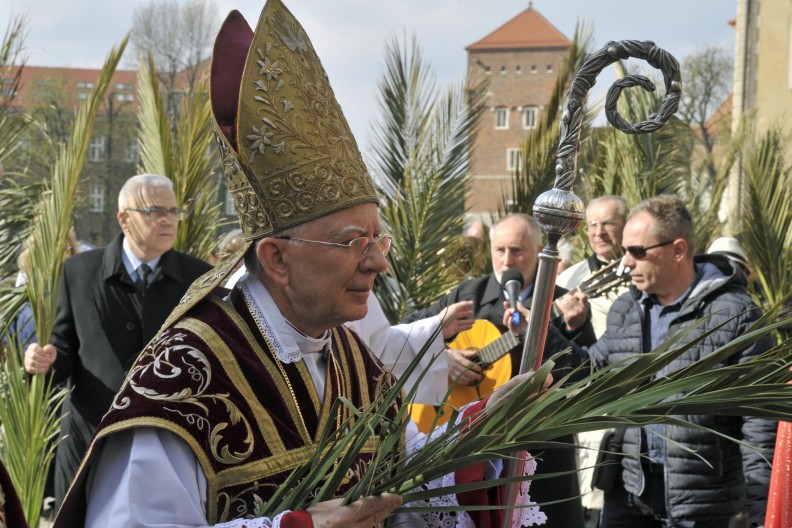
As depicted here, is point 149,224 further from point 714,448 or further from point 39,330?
point 714,448

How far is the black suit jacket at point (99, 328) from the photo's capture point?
5.10 meters

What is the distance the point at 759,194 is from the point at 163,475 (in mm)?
5869

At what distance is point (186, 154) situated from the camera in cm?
769

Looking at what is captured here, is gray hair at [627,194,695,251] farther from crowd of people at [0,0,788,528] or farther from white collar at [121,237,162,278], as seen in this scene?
white collar at [121,237,162,278]

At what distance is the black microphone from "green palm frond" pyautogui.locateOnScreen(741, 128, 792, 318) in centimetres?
261

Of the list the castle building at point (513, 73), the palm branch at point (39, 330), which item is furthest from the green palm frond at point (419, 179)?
the castle building at point (513, 73)

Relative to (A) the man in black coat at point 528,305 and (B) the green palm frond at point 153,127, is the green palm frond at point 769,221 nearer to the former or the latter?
(A) the man in black coat at point 528,305

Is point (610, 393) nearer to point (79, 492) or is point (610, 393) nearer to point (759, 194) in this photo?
point (79, 492)

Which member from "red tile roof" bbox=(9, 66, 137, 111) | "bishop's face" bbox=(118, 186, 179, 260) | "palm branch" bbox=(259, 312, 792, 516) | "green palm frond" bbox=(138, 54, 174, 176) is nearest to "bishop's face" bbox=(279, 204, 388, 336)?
"palm branch" bbox=(259, 312, 792, 516)

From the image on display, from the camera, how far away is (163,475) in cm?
229

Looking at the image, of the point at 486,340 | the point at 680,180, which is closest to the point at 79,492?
the point at 486,340

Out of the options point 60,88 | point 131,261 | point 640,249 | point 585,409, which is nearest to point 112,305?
point 131,261

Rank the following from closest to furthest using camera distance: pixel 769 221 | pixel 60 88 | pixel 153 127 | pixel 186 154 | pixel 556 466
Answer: pixel 556 466
pixel 769 221
pixel 186 154
pixel 153 127
pixel 60 88

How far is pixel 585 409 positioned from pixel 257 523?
72cm
